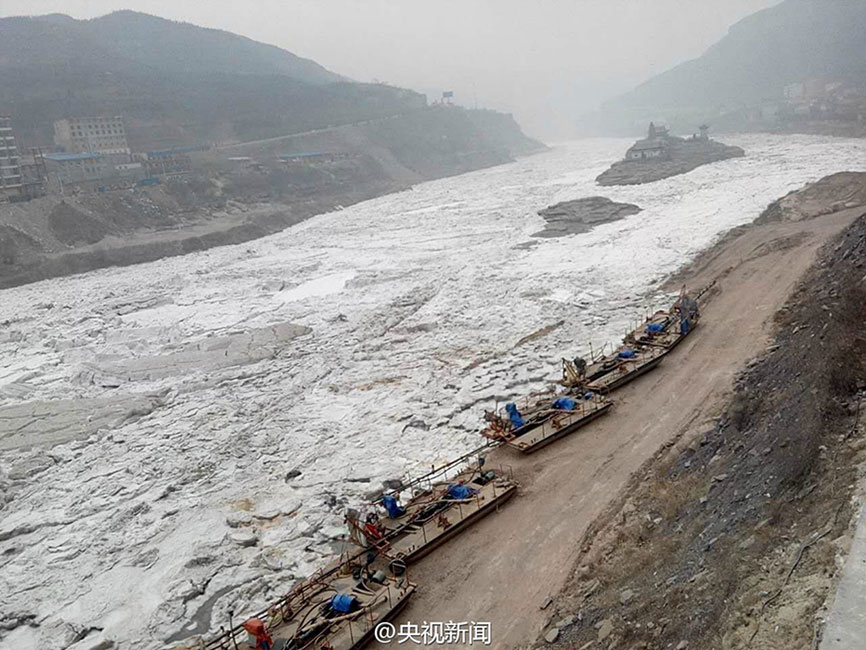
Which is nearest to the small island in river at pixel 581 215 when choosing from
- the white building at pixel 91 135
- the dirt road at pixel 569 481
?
the dirt road at pixel 569 481

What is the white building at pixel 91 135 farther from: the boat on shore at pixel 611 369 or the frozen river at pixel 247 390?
the boat on shore at pixel 611 369

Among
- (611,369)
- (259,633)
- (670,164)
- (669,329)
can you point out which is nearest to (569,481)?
(611,369)

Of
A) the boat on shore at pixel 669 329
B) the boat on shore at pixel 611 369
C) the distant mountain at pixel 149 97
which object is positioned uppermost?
the distant mountain at pixel 149 97

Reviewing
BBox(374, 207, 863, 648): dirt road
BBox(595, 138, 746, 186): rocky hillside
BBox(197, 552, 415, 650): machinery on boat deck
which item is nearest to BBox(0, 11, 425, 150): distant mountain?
BBox(595, 138, 746, 186): rocky hillside

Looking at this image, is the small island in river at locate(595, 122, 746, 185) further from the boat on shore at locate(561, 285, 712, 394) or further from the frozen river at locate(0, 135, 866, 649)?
the boat on shore at locate(561, 285, 712, 394)

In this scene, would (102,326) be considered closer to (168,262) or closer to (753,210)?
(168,262)

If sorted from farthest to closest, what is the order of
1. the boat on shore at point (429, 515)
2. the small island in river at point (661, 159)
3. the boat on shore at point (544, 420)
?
the small island in river at point (661, 159), the boat on shore at point (544, 420), the boat on shore at point (429, 515)
